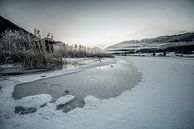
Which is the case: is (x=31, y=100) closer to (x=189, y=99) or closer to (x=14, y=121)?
(x=14, y=121)

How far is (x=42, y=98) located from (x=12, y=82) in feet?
4.48

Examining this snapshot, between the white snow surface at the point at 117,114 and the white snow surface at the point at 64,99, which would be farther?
the white snow surface at the point at 64,99

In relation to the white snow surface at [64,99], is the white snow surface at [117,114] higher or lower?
lower

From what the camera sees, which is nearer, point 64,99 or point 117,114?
point 117,114

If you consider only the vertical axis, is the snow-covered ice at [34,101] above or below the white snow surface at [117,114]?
above

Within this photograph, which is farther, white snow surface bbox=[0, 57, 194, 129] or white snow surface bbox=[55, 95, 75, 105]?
white snow surface bbox=[55, 95, 75, 105]

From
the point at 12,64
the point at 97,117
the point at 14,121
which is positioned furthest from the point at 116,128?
the point at 12,64

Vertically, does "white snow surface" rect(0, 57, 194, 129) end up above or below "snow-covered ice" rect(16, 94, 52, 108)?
below

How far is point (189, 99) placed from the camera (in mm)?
1684

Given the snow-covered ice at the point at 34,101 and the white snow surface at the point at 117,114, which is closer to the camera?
the white snow surface at the point at 117,114

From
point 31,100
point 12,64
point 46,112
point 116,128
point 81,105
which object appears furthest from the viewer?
point 12,64

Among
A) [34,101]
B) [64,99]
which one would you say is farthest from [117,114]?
[34,101]

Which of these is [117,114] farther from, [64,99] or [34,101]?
[34,101]

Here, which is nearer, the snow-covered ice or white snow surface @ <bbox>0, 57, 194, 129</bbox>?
white snow surface @ <bbox>0, 57, 194, 129</bbox>
